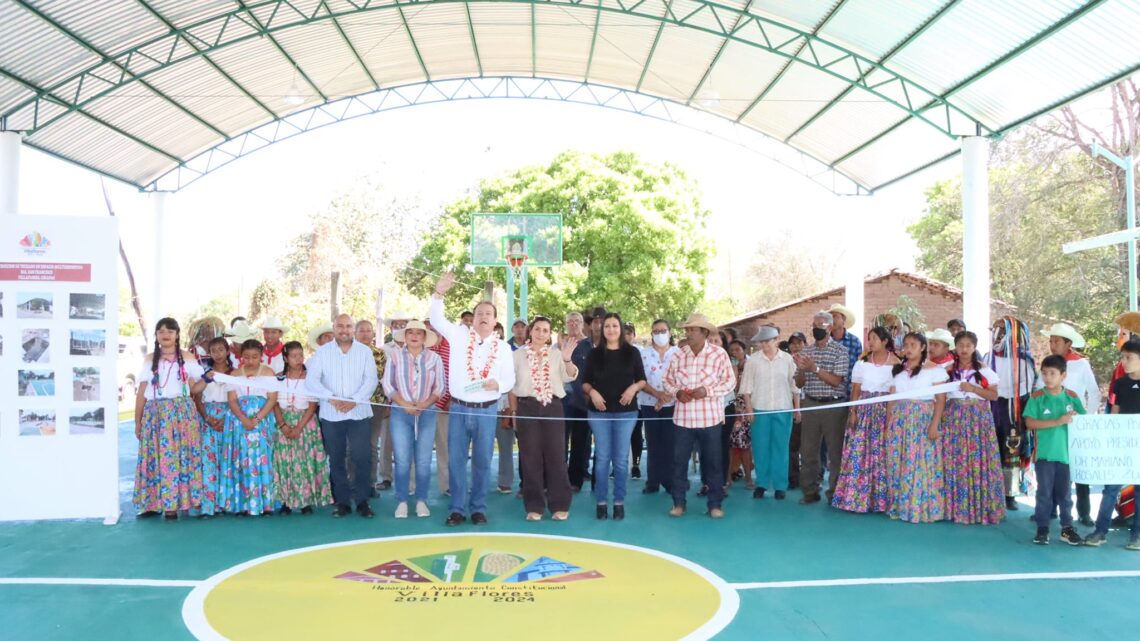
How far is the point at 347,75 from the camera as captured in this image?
1864 cm

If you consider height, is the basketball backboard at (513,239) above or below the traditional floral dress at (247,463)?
above

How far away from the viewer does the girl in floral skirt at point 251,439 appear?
21.7 ft

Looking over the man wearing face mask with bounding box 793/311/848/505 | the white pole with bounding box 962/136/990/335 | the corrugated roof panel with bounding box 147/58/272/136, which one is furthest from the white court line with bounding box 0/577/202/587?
the corrugated roof panel with bounding box 147/58/272/136

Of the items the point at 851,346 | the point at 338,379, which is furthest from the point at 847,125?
the point at 338,379

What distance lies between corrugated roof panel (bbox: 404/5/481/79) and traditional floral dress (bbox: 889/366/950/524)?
11962 millimetres

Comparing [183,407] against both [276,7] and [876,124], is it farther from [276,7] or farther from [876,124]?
[876,124]

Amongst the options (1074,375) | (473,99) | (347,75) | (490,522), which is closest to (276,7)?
(347,75)

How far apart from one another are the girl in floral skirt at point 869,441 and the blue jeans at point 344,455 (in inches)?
149

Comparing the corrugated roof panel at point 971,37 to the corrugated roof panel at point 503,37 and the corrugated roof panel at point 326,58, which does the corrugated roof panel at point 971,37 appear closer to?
the corrugated roof panel at point 503,37

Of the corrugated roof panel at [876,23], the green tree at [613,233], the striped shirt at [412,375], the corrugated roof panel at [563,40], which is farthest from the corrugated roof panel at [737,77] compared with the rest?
the striped shirt at [412,375]

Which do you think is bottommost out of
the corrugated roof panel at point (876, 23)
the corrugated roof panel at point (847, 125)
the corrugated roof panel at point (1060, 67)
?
the corrugated roof panel at point (1060, 67)

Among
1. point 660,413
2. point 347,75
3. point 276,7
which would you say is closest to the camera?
point 660,413

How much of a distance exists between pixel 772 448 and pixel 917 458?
1.49m

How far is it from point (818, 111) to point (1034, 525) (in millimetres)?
11665
